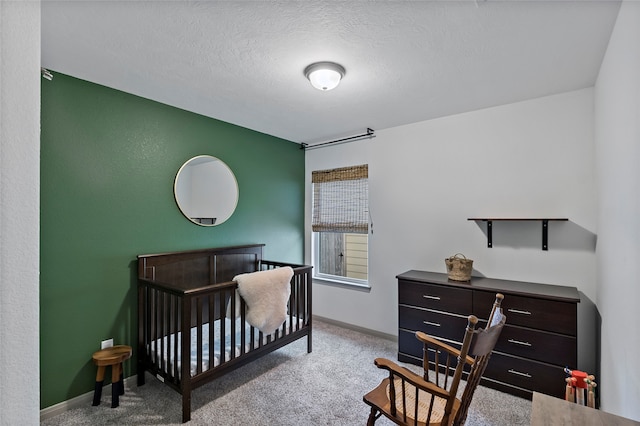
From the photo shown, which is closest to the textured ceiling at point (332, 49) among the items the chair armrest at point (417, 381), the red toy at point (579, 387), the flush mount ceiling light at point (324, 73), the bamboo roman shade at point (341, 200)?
the flush mount ceiling light at point (324, 73)

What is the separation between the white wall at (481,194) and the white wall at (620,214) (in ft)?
1.26

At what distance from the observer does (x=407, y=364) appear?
9.49 ft

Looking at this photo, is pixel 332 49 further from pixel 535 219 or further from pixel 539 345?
pixel 539 345

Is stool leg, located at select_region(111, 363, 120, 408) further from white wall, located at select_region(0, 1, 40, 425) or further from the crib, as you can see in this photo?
white wall, located at select_region(0, 1, 40, 425)

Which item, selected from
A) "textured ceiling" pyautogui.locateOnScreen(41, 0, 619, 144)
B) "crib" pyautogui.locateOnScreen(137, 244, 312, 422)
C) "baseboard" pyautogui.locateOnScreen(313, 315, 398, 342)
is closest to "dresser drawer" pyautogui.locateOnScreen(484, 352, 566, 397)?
"baseboard" pyautogui.locateOnScreen(313, 315, 398, 342)

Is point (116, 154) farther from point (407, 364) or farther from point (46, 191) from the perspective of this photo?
point (407, 364)

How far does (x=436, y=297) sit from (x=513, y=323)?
23.4 inches

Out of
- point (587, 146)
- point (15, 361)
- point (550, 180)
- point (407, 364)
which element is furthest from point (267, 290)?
point (587, 146)

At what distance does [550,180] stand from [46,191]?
12.6ft

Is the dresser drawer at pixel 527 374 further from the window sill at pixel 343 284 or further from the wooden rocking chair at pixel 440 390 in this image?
the window sill at pixel 343 284

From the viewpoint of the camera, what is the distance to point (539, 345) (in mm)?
2307

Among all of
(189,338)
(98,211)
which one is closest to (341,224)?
(189,338)

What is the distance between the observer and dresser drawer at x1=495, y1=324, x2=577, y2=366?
2.21 m

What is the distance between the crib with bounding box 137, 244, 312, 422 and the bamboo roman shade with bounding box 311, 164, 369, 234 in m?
1.07
